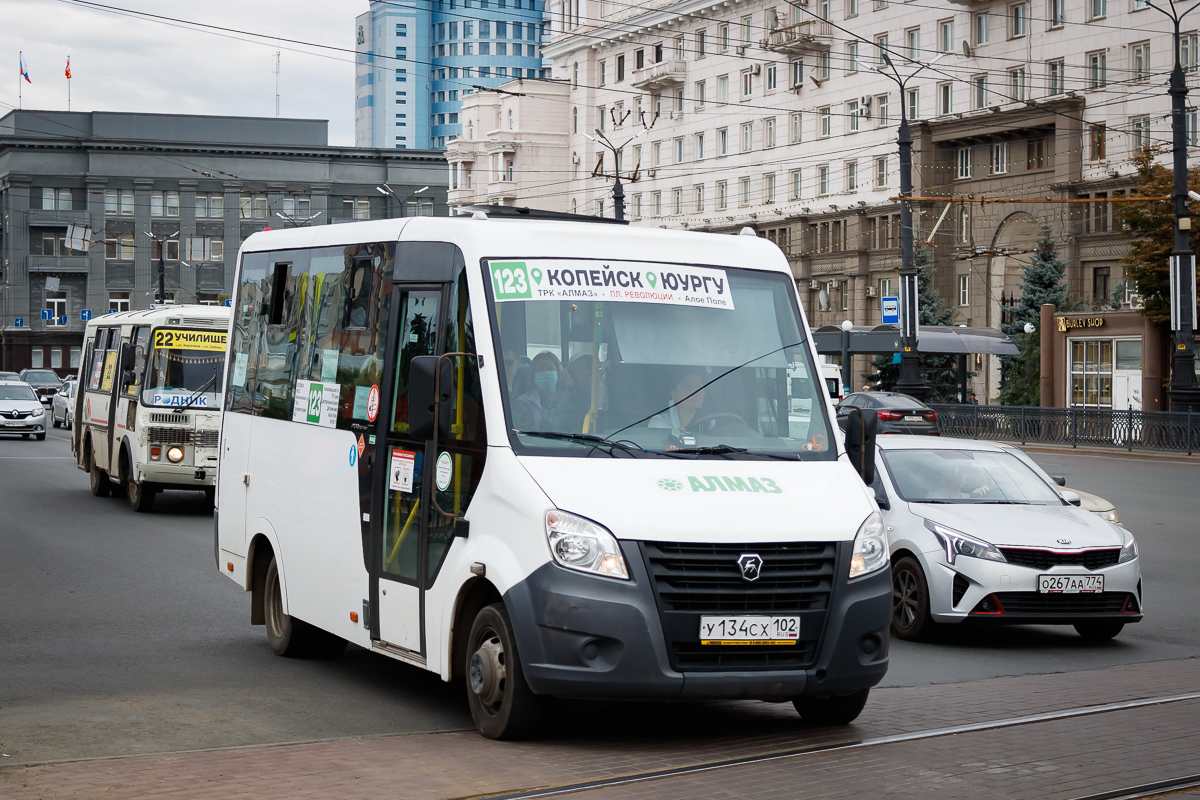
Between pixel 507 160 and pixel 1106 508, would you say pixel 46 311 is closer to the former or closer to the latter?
pixel 507 160

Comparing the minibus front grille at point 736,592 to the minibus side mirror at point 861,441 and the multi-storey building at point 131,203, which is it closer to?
the minibus side mirror at point 861,441

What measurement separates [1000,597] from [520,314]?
4526mm

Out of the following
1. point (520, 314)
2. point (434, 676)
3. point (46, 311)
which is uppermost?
point (46, 311)

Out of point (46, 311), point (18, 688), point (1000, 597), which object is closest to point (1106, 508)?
point (1000, 597)

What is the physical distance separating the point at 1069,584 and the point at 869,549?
149 inches

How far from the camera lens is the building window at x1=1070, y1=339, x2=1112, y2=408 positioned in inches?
1638

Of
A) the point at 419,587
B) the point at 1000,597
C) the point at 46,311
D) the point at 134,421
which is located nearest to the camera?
the point at 419,587

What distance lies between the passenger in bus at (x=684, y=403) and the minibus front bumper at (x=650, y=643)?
2.93 feet

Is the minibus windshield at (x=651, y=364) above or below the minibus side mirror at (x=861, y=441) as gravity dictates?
above

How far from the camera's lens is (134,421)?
20359 millimetres

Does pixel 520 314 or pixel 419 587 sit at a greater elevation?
pixel 520 314

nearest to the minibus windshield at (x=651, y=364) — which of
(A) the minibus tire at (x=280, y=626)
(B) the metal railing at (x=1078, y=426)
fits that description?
(A) the minibus tire at (x=280, y=626)

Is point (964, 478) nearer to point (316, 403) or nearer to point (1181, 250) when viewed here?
point (316, 403)

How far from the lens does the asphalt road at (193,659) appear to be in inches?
305
